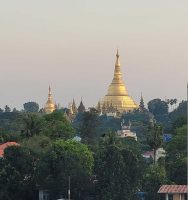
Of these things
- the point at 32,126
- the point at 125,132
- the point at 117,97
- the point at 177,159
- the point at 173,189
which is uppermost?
the point at 117,97

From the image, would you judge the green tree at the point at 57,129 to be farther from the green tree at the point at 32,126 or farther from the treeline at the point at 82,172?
the treeline at the point at 82,172

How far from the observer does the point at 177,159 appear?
64.6 meters

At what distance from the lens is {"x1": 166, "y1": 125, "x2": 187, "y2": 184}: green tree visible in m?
61.9

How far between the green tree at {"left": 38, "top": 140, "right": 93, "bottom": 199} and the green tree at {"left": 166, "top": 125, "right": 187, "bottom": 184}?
432cm

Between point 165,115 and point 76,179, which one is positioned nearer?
point 76,179

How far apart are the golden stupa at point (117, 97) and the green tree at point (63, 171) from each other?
365 ft

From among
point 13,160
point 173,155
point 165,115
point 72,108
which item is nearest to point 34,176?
point 13,160

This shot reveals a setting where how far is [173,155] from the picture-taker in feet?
227

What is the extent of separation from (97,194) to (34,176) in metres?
4.30

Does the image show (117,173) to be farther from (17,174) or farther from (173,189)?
(17,174)

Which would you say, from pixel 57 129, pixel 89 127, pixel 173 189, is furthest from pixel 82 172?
pixel 89 127

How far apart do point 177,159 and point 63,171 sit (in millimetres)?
7101

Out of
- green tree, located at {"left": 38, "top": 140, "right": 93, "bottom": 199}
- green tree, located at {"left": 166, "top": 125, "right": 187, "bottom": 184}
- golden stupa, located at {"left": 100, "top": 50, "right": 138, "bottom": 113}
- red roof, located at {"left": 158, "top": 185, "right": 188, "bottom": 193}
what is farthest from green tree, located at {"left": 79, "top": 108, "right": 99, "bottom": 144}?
golden stupa, located at {"left": 100, "top": 50, "right": 138, "bottom": 113}

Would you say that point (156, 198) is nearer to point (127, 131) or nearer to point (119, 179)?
point (119, 179)
